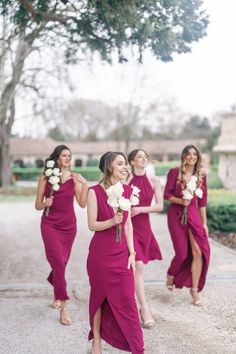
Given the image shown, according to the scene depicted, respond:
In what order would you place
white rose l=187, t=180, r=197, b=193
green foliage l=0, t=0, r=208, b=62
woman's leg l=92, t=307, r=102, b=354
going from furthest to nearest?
green foliage l=0, t=0, r=208, b=62
white rose l=187, t=180, r=197, b=193
woman's leg l=92, t=307, r=102, b=354

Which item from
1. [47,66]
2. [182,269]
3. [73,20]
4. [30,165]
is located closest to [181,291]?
[182,269]

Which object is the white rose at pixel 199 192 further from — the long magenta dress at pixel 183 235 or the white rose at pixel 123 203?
the white rose at pixel 123 203

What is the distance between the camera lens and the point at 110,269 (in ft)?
13.6

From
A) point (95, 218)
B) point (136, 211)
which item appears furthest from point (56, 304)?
point (95, 218)

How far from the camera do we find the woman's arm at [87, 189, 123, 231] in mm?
4045

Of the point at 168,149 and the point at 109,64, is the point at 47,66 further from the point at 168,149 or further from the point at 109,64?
the point at 168,149

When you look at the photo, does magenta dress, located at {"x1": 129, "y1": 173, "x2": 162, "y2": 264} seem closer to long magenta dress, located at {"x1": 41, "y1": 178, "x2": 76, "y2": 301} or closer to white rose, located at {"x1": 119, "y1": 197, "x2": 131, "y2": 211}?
long magenta dress, located at {"x1": 41, "y1": 178, "x2": 76, "y2": 301}

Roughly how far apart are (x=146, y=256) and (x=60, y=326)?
1260mm

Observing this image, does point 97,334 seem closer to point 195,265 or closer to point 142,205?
point 142,205

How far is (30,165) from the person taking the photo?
225 ft

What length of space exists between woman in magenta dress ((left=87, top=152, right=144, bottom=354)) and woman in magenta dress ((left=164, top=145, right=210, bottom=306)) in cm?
197

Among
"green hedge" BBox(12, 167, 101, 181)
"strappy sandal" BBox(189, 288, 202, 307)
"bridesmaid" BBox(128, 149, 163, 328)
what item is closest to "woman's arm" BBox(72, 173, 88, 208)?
"bridesmaid" BBox(128, 149, 163, 328)

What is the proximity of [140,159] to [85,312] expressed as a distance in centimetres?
191

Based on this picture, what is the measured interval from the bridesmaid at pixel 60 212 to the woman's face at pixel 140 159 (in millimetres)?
681
